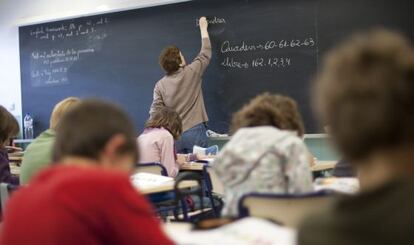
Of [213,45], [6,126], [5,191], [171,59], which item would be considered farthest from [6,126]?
[213,45]

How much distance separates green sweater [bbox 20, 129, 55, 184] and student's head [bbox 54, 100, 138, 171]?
74.5 inches

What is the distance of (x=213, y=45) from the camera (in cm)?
617

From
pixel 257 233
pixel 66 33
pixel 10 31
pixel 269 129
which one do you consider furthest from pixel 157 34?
pixel 257 233

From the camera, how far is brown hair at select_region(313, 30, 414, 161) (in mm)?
872

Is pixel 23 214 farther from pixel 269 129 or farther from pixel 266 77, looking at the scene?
pixel 266 77

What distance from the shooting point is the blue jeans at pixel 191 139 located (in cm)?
576

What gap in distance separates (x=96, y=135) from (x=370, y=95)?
77cm

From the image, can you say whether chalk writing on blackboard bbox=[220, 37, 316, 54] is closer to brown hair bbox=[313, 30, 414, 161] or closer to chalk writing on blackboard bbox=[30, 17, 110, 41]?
chalk writing on blackboard bbox=[30, 17, 110, 41]

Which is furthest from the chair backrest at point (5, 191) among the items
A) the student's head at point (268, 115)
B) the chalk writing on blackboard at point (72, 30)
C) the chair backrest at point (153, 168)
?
the chalk writing on blackboard at point (72, 30)

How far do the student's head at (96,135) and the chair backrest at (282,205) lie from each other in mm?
737

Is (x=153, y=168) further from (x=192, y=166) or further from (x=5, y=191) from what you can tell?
(x=5, y=191)

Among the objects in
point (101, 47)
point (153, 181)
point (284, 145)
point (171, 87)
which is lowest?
point (153, 181)

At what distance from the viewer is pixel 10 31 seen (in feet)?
26.0

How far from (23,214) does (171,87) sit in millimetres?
4500
